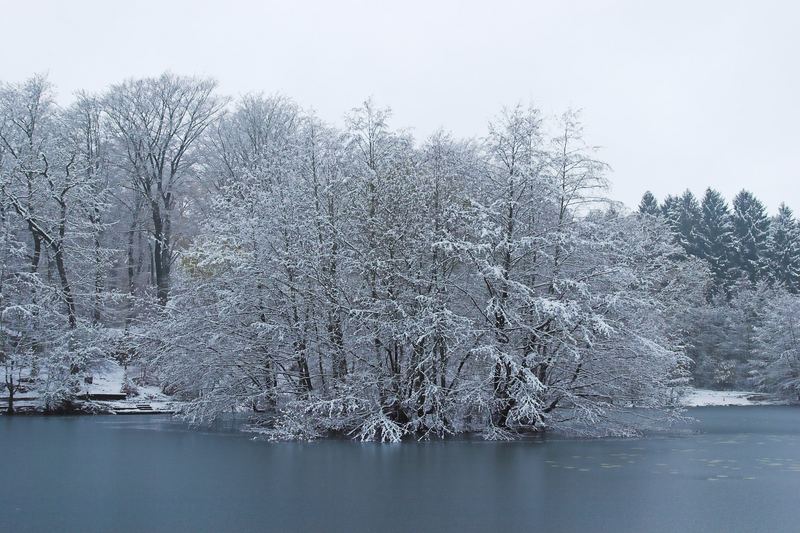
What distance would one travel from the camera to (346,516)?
11.2 metres

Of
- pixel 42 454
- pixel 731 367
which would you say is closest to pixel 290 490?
pixel 42 454

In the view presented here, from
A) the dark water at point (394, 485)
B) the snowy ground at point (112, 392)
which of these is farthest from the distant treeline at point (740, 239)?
the dark water at point (394, 485)

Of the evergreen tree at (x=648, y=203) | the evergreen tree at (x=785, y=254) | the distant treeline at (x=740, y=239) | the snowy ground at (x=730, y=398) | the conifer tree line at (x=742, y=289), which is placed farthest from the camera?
the evergreen tree at (x=648, y=203)

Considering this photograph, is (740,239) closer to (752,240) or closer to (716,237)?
(752,240)

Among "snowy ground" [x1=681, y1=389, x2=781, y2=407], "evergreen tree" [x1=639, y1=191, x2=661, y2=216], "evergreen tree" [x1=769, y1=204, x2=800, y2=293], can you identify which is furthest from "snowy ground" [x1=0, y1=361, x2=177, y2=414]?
"evergreen tree" [x1=639, y1=191, x2=661, y2=216]

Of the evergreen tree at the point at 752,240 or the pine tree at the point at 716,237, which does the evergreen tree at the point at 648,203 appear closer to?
the pine tree at the point at 716,237

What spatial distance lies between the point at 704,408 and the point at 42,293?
3480 centimetres

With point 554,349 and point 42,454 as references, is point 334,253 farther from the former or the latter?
point 42,454

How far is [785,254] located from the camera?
67.8 metres

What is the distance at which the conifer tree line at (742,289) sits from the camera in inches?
1955

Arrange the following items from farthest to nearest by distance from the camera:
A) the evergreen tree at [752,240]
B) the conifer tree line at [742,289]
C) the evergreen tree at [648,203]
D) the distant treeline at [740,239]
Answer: the evergreen tree at [648,203] → the evergreen tree at [752,240] → the distant treeline at [740,239] → the conifer tree line at [742,289]

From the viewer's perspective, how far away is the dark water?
10.9m

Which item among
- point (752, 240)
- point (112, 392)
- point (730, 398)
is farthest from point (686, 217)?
point (112, 392)

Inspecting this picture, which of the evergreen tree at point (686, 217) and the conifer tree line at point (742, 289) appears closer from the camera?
the conifer tree line at point (742, 289)
